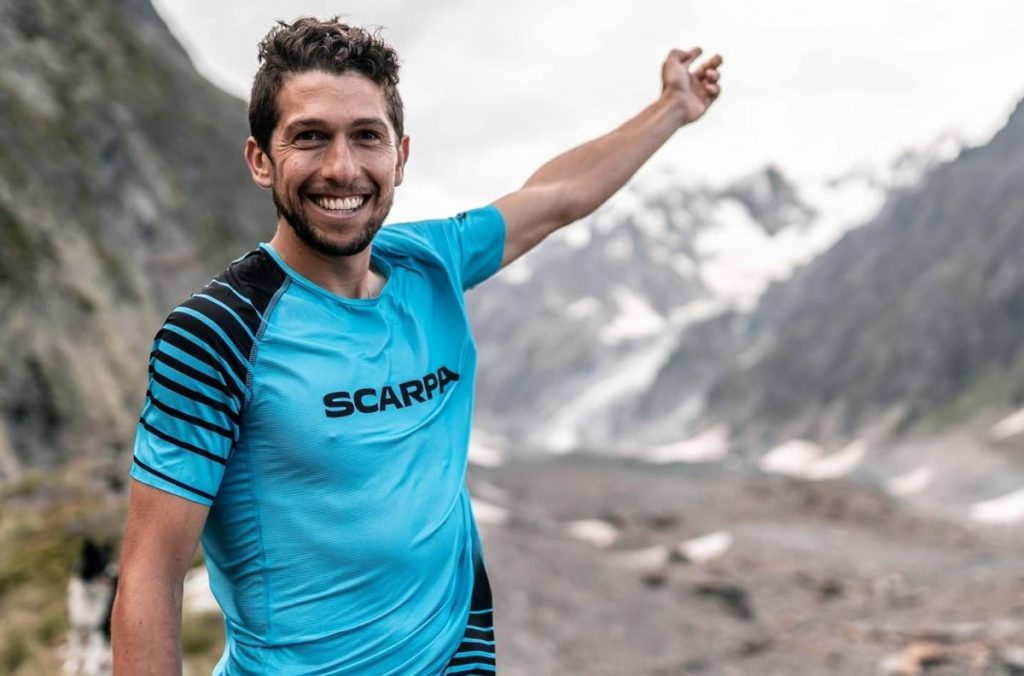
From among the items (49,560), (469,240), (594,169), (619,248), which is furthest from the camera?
(619,248)

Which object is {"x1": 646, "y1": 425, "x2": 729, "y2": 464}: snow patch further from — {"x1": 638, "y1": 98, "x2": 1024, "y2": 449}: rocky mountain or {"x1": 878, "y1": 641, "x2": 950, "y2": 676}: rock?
{"x1": 878, "y1": 641, "x2": 950, "y2": 676}: rock

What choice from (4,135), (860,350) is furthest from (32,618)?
(860,350)

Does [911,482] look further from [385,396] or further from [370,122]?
[370,122]

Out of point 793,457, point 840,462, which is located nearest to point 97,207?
point 840,462

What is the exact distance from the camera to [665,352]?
119 metres

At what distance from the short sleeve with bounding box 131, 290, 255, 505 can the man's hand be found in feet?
6.79

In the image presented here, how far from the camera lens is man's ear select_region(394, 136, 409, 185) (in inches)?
89.2

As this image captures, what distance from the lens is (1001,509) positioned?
123ft

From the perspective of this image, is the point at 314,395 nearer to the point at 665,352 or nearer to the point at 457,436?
the point at 457,436

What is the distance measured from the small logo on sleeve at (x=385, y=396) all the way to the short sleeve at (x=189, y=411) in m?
0.22

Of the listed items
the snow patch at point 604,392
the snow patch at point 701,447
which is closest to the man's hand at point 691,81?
the snow patch at point 701,447

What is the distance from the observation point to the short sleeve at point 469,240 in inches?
106

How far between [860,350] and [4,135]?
58348 millimetres

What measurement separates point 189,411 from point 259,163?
0.67 meters
